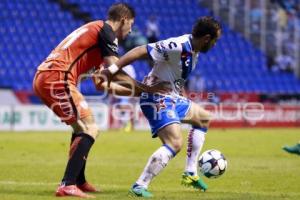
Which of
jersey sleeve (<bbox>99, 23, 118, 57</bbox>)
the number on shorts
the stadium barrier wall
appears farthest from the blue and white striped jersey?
the stadium barrier wall

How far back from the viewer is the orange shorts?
866 centimetres

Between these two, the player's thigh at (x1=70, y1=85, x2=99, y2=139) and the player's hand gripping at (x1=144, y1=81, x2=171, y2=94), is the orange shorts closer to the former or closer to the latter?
the player's thigh at (x1=70, y1=85, x2=99, y2=139)

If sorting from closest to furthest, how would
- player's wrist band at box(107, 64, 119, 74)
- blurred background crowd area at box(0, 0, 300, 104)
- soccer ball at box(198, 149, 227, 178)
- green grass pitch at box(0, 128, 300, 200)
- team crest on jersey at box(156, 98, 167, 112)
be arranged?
1. player's wrist band at box(107, 64, 119, 74)
2. team crest on jersey at box(156, 98, 167, 112)
3. green grass pitch at box(0, 128, 300, 200)
4. soccer ball at box(198, 149, 227, 178)
5. blurred background crowd area at box(0, 0, 300, 104)

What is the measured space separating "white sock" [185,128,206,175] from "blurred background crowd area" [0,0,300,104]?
636 inches

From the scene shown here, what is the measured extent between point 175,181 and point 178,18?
23.4 m

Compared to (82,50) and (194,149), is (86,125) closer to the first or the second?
(82,50)

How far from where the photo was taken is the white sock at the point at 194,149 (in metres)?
9.63

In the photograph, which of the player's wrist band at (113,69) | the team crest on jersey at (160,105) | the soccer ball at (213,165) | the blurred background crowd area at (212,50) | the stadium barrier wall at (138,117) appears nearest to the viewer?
the player's wrist band at (113,69)

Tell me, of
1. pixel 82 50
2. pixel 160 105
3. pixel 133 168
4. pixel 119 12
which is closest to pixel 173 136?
pixel 160 105

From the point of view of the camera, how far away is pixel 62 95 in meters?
8.68

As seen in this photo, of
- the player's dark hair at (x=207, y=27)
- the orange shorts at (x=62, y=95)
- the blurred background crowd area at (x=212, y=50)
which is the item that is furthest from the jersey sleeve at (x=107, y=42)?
the blurred background crowd area at (x=212, y=50)

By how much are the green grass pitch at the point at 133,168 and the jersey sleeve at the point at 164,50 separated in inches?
65.6

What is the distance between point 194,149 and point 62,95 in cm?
200

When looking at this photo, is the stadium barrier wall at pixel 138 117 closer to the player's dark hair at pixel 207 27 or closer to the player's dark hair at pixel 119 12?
the player's dark hair at pixel 119 12
